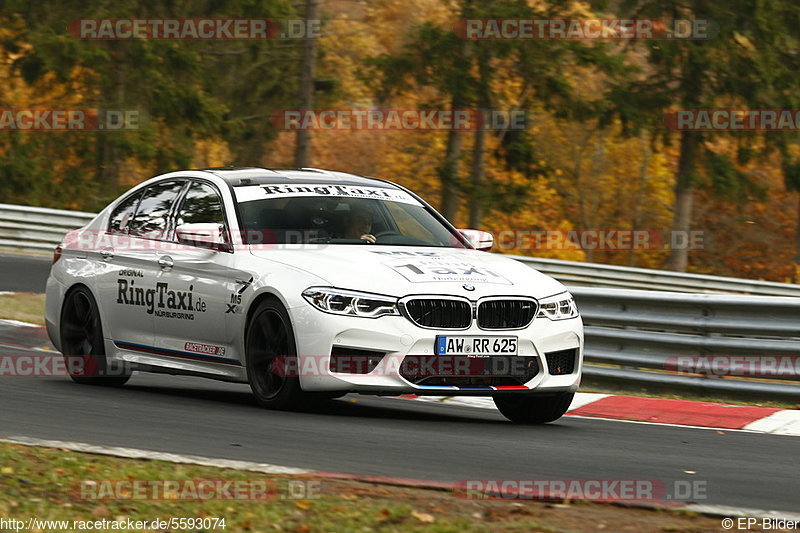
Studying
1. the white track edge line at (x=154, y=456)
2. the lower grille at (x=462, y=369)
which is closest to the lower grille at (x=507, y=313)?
the lower grille at (x=462, y=369)

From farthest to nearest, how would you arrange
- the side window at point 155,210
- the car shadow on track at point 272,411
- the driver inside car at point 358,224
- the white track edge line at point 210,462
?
the side window at point 155,210, the driver inside car at point 358,224, the car shadow on track at point 272,411, the white track edge line at point 210,462

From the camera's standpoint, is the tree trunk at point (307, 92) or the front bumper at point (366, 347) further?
the tree trunk at point (307, 92)

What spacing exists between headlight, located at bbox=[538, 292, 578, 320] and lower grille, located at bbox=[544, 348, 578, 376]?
0.23 meters

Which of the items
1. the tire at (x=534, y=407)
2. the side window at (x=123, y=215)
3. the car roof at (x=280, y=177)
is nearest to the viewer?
the tire at (x=534, y=407)

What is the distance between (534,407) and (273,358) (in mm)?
1842

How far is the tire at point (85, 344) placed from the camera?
34.1 feet

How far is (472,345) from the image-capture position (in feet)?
27.4

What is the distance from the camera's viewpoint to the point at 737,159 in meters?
38.8

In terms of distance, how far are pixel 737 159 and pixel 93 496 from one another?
35.2m

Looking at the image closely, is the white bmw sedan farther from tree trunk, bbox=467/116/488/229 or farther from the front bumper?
tree trunk, bbox=467/116/488/229

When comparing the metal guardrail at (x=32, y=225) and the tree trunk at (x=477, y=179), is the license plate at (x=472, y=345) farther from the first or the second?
the tree trunk at (x=477, y=179)

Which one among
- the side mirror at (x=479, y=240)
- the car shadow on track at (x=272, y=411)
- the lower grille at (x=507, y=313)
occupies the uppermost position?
the side mirror at (x=479, y=240)

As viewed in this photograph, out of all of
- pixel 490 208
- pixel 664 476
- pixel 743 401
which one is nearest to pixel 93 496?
pixel 664 476

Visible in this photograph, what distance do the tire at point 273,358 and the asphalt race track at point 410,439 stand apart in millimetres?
133
